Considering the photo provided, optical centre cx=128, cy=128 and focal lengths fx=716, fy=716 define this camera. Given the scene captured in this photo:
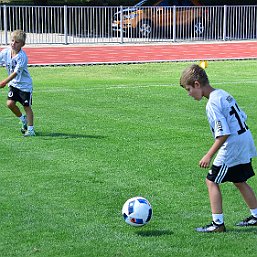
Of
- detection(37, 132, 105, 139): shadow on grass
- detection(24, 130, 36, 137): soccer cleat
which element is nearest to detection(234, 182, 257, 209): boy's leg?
detection(37, 132, 105, 139): shadow on grass

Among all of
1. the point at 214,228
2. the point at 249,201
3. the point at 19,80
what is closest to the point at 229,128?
the point at 249,201

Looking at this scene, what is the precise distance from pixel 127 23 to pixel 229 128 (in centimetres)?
2693

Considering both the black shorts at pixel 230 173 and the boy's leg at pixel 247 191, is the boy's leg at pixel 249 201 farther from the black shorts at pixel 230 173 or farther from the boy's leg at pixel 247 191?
the black shorts at pixel 230 173

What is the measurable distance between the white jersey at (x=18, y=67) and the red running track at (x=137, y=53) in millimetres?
13307

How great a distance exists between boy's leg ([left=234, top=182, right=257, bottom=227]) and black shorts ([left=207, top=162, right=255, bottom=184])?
11 cm

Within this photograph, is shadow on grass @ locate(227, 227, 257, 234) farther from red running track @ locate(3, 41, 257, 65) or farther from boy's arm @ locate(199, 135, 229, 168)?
red running track @ locate(3, 41, 257, 65)

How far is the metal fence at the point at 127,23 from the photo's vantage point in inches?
1243

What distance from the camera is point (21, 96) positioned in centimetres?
1223

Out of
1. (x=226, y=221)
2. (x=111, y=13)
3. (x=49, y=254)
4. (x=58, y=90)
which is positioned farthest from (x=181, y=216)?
(x=111, y=13)

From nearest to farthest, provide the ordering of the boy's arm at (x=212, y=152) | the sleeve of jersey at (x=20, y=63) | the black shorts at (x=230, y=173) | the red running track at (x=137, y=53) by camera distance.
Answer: the boy's arm at (x=212, y=152) < the black shorts at (x=230, y=173) < the sleeve of jersey at (x=20, y=63) < the red running track at (x=137, y=53)

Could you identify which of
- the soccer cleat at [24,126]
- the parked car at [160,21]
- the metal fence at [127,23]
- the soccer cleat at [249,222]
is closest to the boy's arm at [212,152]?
the soccer cleat at [249,222]

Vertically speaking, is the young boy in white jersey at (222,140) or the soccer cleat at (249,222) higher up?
the young boy in white jersey at (222,140)

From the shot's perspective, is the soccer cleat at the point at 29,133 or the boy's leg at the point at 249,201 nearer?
the boy's leg at the point at 249,201

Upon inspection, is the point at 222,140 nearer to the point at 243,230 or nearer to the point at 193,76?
the point at 193,76
